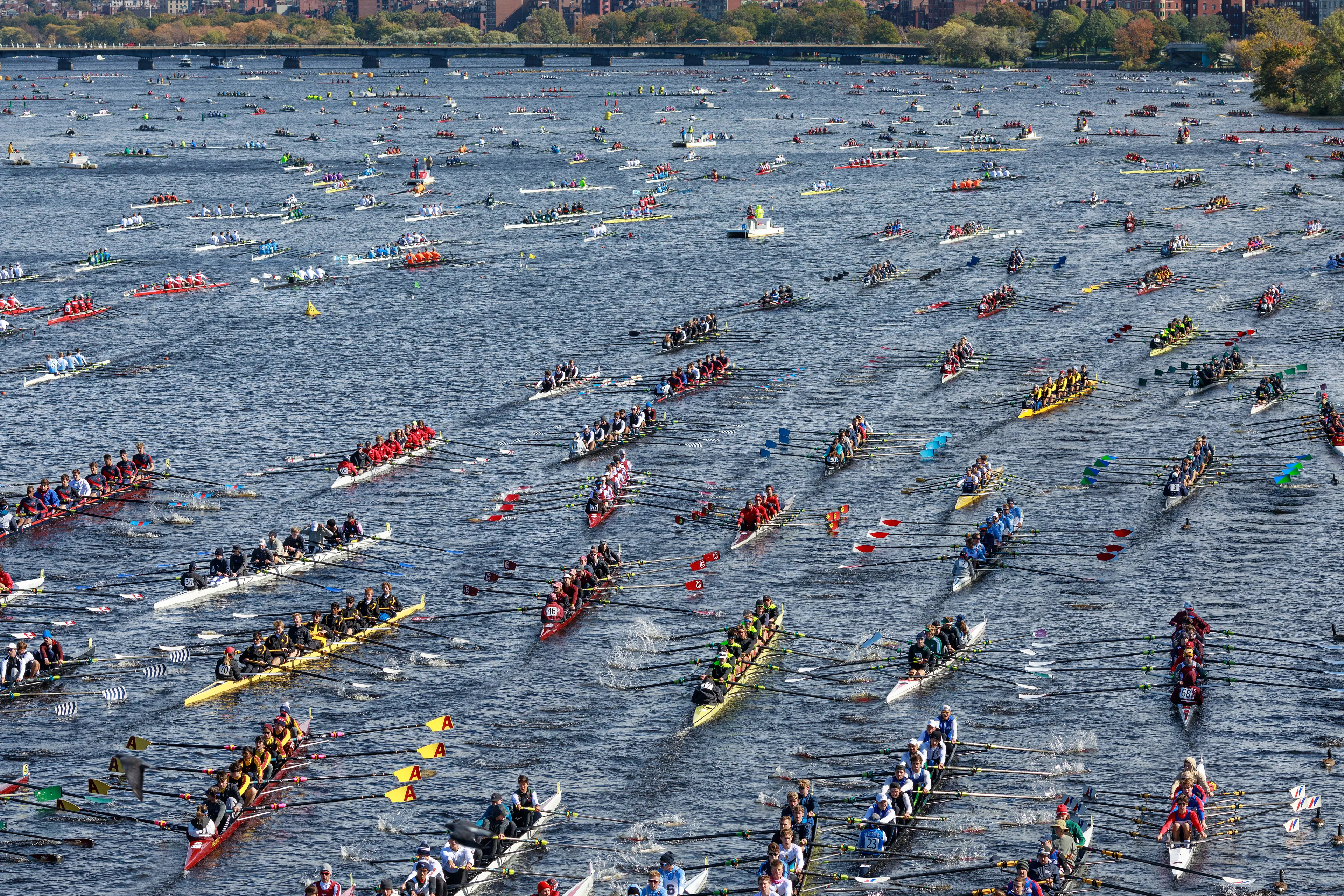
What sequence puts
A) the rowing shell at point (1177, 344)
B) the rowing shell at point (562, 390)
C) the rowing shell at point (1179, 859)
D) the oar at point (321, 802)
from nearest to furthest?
the rowing shell at point (1179, 859) < the oar at point (321, 802) < the rowing shell at point (562, 390) < the rowing shell at point (1177, 344)

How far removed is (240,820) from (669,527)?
27.5 meters

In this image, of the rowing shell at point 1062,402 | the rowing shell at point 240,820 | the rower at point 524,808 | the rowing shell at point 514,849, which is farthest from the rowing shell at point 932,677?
the rowing shell at point 1062,402

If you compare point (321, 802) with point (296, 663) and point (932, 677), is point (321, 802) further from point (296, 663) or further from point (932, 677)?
point (932, 677)

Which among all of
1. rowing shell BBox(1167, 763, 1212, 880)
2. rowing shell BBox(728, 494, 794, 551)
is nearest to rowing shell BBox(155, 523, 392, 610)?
rowing shell BBox(728, 494, 794, 551)

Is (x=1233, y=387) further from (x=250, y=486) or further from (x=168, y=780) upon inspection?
(x=168, y=780)

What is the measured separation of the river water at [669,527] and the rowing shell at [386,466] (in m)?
0.91

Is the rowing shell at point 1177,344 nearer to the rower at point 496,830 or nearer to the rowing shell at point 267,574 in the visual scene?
the rowing shell at point 267,574

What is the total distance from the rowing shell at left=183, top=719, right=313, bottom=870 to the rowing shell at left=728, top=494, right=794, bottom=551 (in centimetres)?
2236

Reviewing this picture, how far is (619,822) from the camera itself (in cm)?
4244

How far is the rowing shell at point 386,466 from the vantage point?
72125 millimetres

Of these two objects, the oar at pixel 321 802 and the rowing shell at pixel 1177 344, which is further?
the rowing shell at pixel 1177 344

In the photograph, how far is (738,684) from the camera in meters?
49.9

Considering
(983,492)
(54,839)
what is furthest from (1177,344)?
(54,839)

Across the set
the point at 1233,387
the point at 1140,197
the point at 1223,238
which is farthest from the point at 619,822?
the point at 1140,197
